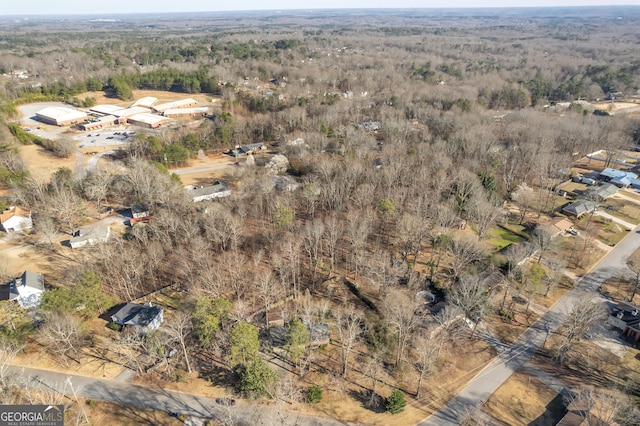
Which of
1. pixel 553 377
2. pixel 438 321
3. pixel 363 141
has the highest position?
pixel 363 141

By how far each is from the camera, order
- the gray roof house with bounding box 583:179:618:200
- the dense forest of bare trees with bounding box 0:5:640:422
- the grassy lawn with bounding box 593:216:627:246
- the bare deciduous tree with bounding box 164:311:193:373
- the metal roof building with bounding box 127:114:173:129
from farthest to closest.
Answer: the metal roof building with bounding box 127:114:173:129
the gray roof house with bounding box 583:179:618:200
the grassy lawn with bounding box 593:216:627:246
the dense forest of bare trees with bounding box 0:5:640:422
the bare deciduous tree with bounding box 164:311:193:373

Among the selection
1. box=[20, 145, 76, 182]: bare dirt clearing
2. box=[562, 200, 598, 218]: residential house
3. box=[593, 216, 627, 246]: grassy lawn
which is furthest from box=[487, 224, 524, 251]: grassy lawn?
box=[20, 145, 76, 182]: bare dirt clearing

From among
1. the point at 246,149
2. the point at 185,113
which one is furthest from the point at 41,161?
the point at 185,113

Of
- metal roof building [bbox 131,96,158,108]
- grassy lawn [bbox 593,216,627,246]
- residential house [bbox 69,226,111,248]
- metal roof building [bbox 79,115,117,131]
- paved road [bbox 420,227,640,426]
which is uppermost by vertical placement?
metal roof building [bbox 131,96,158,108]

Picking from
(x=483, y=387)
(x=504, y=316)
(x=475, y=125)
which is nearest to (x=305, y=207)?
(x=504, y=316)

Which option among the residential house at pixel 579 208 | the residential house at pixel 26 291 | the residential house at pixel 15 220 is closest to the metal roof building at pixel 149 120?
the residential house at pixel 15 220

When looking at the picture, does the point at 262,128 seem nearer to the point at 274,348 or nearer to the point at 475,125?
the point at 475,125

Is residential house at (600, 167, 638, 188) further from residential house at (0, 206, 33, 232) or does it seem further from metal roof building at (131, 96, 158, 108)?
metal roof building at (131, 96, 158, 108)

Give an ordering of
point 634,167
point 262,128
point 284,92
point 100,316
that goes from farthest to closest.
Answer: point 284,92 → point 262,128 → point 634,167 → point 100,316
